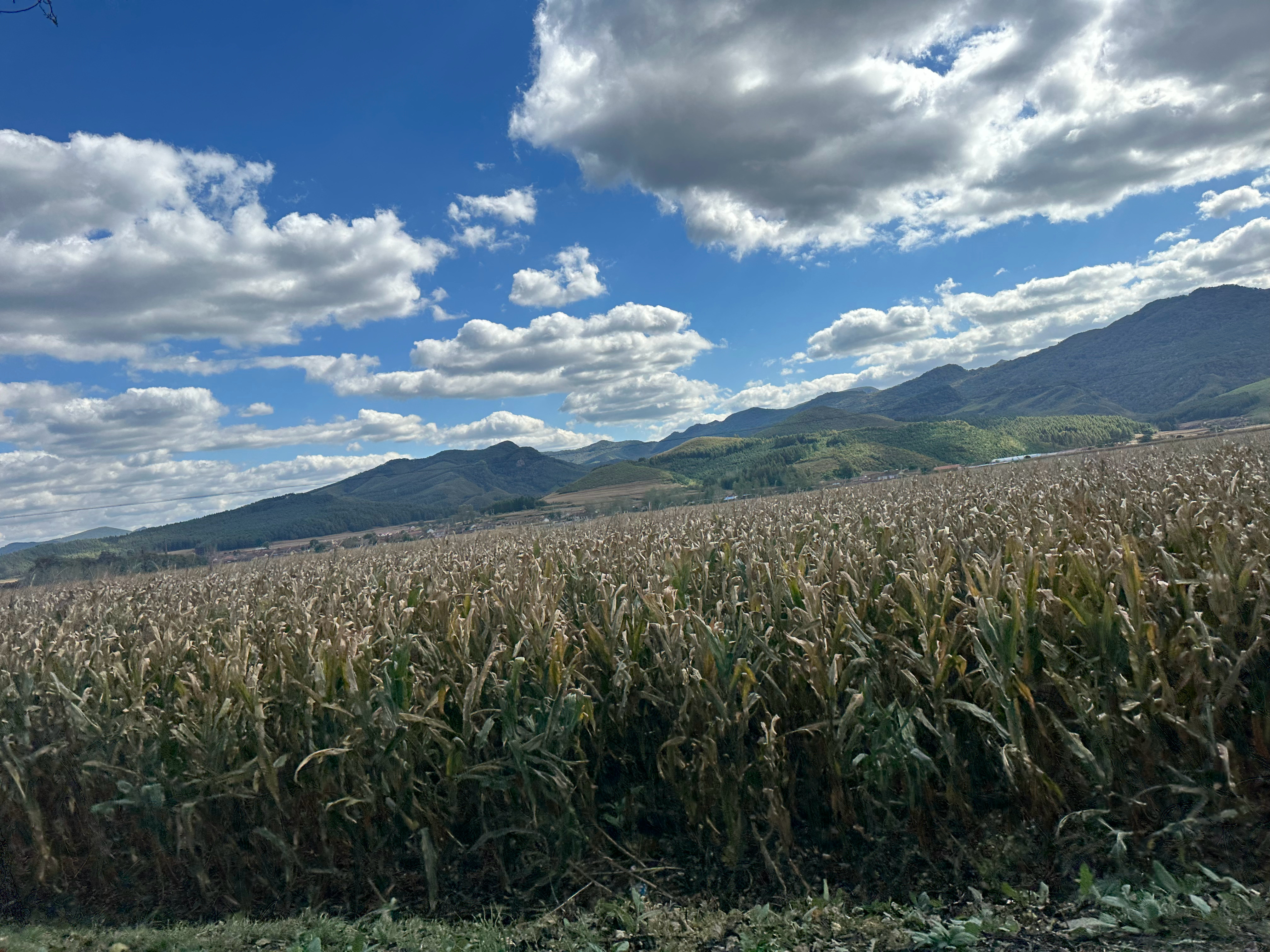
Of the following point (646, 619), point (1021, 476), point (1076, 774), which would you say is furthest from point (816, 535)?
point (1021, 476)

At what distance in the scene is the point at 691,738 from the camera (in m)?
3.85

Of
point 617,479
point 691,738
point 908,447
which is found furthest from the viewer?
point 617,479

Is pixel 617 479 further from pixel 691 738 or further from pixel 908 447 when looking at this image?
pixel 691 738

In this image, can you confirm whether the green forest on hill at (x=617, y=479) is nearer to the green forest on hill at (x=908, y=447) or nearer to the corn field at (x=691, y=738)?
the green forest on hill at (x=908, y=447)

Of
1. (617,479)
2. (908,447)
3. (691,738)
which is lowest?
(908,447)

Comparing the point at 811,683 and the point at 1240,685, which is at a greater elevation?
the point at 811,683

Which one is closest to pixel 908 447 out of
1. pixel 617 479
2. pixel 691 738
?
pixel 617 479

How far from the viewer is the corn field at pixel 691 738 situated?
3404 mm

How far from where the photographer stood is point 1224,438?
28938 mm

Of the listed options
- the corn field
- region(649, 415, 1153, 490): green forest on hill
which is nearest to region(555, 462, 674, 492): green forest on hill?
region(649, 415, 1153, 490): green forest on hill

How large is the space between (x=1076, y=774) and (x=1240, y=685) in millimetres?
1006

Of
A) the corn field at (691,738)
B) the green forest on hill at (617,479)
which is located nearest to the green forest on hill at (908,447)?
the green forest on hill at (617,479)

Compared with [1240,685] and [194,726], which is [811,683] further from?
[194,726]

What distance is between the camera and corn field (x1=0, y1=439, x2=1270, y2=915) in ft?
11.2
